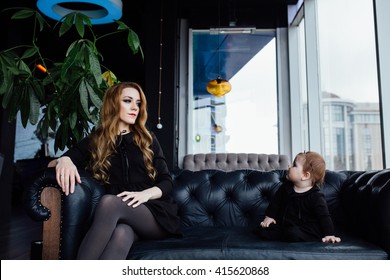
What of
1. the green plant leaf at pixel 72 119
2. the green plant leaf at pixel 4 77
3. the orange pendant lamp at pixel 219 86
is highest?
the orange pendant lamp at pixel 219 86

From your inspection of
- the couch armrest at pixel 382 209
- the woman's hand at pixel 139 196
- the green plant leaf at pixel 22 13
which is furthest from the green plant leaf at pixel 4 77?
the couch armrest at pixel 382 209

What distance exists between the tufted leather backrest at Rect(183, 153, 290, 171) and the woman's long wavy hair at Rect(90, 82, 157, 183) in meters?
3.14

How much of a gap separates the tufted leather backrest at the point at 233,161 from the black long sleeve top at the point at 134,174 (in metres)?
3.18

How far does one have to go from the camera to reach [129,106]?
1.94 meters

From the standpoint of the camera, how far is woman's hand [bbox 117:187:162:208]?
1.61 meters

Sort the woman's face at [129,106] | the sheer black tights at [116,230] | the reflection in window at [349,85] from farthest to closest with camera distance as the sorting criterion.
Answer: the reflection in window at [349,85]
the woman's face at [129,106]
the sheer black tights at [116,230]

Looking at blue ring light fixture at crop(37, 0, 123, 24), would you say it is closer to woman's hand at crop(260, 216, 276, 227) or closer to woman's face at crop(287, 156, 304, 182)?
woman's face at crop(287, 156, 304, 182)

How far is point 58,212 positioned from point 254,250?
982mm

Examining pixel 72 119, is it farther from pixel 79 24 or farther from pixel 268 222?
pixel 268 222

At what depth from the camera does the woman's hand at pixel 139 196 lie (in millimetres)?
1612

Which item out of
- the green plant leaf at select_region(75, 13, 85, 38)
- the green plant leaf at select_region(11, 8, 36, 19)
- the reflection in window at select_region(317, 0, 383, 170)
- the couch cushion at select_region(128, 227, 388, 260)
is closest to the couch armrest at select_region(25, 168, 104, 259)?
the couch cushion at select_region(128, 227, 388, 260)

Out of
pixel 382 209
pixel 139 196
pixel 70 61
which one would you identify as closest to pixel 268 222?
pixel 382 209

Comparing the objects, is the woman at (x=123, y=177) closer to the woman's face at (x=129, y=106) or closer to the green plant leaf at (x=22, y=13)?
the woman's face at (x=129, y=106)

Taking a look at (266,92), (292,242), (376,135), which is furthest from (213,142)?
(292,242)
